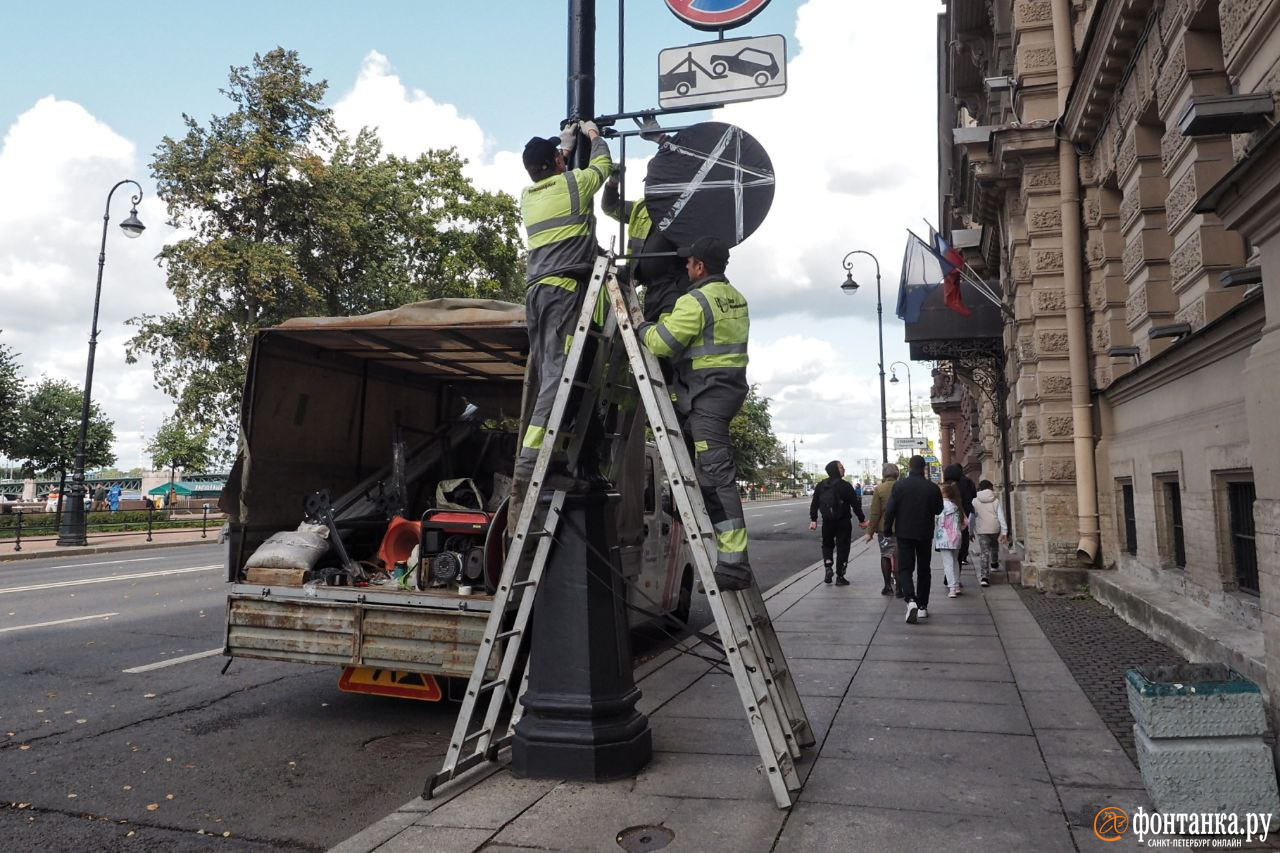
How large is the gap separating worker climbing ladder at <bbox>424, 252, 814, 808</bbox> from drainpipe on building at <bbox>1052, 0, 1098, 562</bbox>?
817 cm

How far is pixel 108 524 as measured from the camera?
31.1 meters

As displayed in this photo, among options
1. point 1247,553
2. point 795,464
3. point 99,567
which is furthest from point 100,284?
point 795,464

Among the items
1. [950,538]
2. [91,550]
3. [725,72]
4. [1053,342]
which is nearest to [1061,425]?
[1053,342]

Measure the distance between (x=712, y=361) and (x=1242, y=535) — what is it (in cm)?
500

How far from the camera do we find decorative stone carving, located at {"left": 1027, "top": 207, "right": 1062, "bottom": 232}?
42.1 feet

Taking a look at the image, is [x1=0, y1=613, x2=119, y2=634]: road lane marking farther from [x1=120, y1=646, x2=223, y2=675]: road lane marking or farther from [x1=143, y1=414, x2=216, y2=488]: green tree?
[x1=143, y1=414, x2=216, y2=488]: green tree

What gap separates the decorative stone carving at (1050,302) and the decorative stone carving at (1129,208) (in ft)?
6.18

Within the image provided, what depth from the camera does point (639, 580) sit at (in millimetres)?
8195

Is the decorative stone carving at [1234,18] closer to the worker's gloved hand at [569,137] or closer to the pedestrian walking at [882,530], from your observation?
the worker's gloved hand at [569,137]

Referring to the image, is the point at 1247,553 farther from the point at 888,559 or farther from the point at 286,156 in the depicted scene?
the point at 286,156

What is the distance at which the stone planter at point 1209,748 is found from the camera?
12.4 ft

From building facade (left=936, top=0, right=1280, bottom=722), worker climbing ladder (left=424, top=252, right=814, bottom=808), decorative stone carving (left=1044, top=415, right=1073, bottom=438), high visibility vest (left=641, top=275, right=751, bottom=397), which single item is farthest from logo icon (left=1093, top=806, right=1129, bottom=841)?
decorative stone carving (left=1044, top=415, right=1073, bottom=438)

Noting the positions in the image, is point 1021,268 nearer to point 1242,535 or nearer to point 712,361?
point 1242,535

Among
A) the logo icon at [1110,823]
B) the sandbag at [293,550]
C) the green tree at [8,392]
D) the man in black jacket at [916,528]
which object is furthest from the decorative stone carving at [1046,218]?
the green tree at [8,392]
